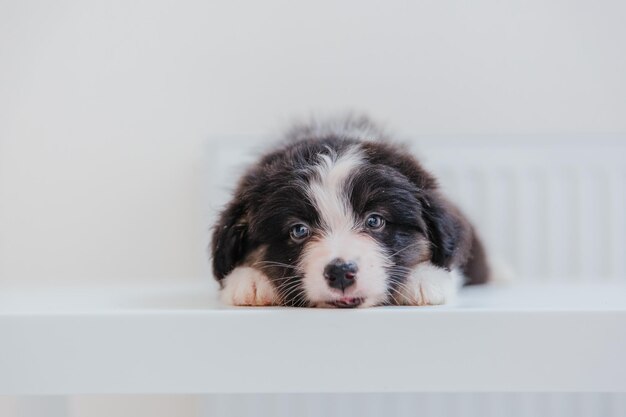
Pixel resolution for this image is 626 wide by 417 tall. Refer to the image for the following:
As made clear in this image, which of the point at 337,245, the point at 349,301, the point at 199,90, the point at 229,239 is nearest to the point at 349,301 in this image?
the point at 349,301

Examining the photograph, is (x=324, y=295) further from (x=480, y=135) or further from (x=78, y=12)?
A: (x=78, y=12)

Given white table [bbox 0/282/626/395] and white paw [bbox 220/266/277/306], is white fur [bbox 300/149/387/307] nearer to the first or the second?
white paw [bbox 220/266/277/306]

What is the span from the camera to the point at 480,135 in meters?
2.70

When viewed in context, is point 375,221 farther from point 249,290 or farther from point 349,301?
point 249,290

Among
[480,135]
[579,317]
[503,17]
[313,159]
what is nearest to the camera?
[579,317]

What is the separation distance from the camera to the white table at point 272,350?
1206 mm

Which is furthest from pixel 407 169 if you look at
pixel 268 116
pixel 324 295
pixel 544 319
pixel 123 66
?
pixel 123 66

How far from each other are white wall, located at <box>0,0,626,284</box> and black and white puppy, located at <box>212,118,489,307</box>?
1.27m

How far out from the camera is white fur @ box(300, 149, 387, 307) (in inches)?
58.5

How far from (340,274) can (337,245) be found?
86 mm

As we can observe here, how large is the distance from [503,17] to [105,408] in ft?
7.22

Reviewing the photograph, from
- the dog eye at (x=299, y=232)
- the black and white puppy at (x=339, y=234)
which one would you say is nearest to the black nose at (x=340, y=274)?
the black and white puppy at (x=339, y=234)

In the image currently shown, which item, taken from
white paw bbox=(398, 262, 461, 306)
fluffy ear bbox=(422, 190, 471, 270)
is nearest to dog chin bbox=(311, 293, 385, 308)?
white paw bbox=(398, 262, 461, 306)

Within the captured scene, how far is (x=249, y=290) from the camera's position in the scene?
5.29 ft
